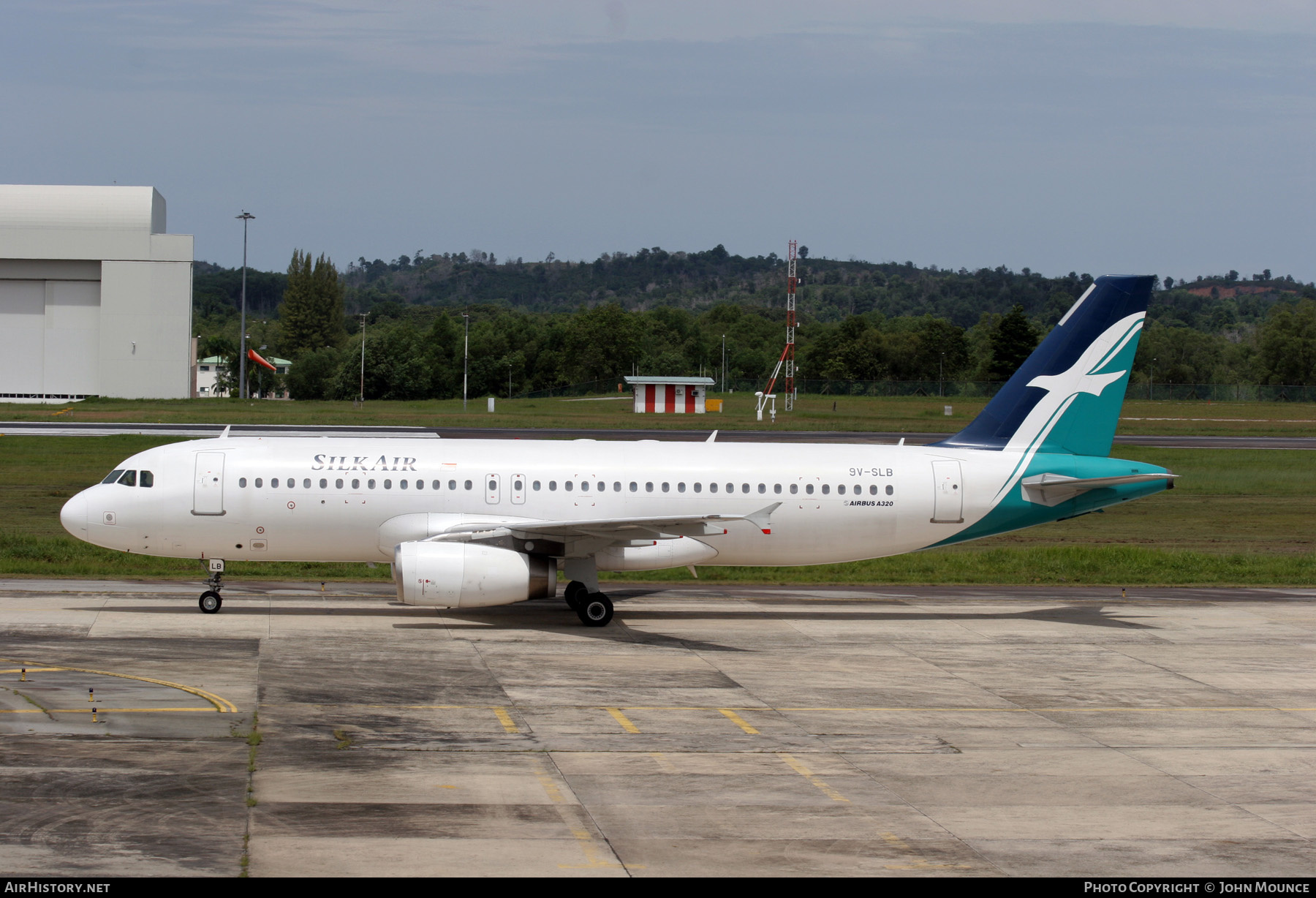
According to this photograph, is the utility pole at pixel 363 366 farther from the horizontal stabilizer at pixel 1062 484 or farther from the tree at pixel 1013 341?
the horizontal stabilizer at pixel 1062 484

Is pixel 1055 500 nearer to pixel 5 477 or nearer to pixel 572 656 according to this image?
pixel 572 656

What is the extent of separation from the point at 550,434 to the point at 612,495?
48383 millimetres

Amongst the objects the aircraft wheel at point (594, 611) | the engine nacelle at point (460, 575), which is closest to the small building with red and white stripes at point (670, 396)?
the aircraft wheel at point (594, 611)

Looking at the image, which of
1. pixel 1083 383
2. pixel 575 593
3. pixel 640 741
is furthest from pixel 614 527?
pixel 1083 383

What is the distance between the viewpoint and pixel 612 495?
2811 cm

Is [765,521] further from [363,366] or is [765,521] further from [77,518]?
[363,366]

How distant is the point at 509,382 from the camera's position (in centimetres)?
16900

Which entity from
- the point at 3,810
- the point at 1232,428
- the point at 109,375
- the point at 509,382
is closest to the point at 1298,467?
the point at 1232,428

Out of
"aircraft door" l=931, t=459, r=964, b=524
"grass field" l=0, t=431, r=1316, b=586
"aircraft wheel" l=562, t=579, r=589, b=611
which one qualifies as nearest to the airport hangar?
"grass field" l=0, t=431, r=1316, b=586

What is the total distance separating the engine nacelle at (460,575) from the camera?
24.9 m

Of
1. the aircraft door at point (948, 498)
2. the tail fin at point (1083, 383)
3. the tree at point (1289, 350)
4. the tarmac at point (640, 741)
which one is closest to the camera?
the tarmac at point (640, 741)

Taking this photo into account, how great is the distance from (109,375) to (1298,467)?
305ft

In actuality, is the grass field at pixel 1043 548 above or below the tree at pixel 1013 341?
below

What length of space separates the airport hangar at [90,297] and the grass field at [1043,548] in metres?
48.5
